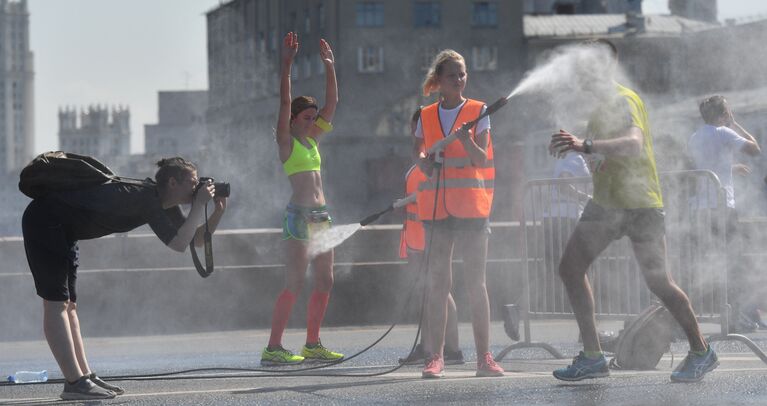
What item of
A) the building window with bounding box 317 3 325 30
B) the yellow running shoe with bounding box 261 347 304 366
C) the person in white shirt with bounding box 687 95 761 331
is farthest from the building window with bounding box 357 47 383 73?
the yellow running shoe with bounding box 261 347 304 366

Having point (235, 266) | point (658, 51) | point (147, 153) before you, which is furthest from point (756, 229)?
point (147, 153)

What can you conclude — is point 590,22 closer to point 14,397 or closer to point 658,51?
point 658,51

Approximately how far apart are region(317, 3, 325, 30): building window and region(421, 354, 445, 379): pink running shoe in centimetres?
7281

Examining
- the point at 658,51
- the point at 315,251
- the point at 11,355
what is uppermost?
the point at 658,51

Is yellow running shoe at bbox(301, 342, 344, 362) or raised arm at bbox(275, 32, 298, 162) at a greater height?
raised arm at bbox(275, 32, 298, 162)

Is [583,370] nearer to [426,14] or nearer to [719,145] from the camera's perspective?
[719,145]

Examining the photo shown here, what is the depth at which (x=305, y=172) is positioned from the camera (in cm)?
816

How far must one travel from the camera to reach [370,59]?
7625cm

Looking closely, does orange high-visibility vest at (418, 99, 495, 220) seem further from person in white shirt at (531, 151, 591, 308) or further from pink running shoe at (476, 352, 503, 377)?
person in white shirt at (531, 151, 591, 308)

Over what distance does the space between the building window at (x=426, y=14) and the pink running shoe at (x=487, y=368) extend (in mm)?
71298

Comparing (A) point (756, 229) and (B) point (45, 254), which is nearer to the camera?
(B) point (45, 254)

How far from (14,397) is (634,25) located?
73860mm

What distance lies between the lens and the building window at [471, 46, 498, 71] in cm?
7650

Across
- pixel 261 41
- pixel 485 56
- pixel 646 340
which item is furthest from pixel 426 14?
pixel 646 340
